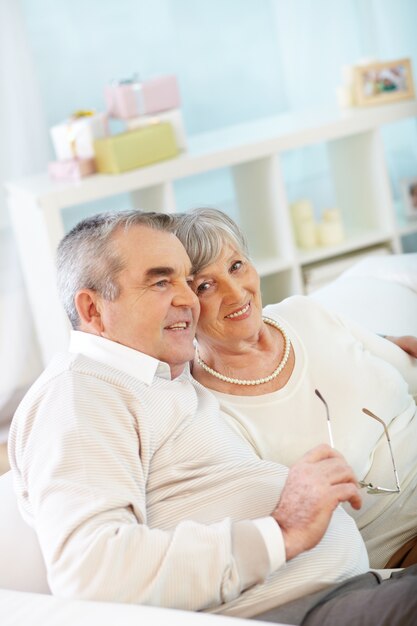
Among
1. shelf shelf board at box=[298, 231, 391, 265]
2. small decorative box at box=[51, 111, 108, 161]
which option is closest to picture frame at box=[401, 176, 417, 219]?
shelf shelf board at box=[298, 231, 391, 265]

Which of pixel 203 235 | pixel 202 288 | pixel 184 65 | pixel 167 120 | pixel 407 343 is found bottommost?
pixel 407 343

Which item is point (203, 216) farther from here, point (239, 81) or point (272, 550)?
point (239, 81)

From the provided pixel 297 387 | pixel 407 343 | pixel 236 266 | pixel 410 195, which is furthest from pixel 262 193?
pixel 297 387

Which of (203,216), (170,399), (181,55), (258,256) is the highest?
Result: (181,55)

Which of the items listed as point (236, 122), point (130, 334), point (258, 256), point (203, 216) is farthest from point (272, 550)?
point (236, 122)

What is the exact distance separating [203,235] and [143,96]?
168 centimetres

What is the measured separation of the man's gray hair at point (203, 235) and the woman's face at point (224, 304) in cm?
1

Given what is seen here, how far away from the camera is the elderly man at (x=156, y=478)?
1271mm

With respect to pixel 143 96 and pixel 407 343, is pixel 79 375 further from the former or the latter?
pixel 143 96

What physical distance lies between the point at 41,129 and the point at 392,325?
212 centimetres

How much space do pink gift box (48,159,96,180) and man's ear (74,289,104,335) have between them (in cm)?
173

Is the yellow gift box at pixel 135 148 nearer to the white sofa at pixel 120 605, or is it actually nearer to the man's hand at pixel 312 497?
the white sofa at pixel 120 605

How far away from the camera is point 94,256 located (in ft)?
5.17

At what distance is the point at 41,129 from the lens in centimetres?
390
